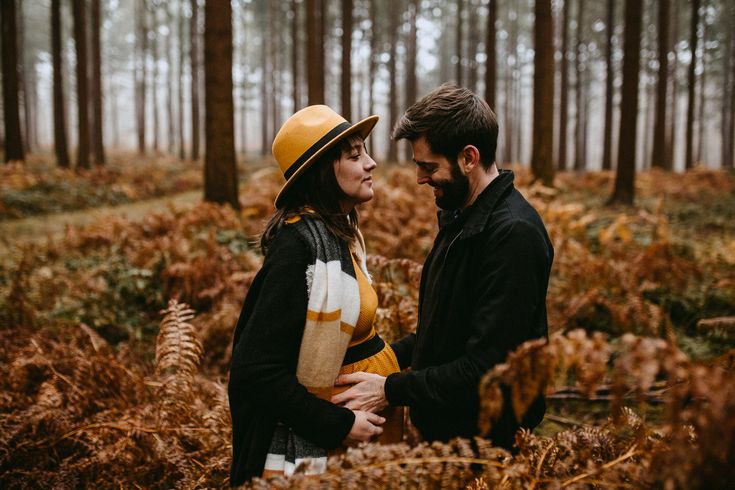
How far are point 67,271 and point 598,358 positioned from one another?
7530mm

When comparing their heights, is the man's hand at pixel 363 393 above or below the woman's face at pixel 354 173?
below

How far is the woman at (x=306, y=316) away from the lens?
6.61 feet

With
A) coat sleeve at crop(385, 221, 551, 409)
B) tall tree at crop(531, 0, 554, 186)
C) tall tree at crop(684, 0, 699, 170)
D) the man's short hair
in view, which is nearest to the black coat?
coat sleeve at crop(385, 221, 551, 409)

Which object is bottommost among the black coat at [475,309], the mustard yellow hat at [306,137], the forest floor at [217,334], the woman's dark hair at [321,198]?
the forest floor at [217,334]

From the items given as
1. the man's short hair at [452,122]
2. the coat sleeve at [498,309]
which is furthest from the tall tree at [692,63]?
the coat sleeve at [498,309]

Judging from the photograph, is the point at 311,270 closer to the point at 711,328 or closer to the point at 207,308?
the point at 207,308

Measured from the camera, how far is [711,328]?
17.1ft

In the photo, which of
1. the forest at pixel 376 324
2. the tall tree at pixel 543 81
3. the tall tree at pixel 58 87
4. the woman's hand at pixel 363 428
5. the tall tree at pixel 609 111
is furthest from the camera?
the tall tree at pixel 609 111

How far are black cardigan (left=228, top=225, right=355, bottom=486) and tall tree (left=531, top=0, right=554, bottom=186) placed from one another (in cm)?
1120

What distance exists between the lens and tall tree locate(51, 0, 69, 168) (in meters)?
16.8

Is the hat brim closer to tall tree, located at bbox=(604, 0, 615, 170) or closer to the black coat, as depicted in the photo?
the black coat

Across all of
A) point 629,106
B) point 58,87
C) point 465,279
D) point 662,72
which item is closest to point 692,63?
point 662,72

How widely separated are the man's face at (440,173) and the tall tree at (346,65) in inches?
548

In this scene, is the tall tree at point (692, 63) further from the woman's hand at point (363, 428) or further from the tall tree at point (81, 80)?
the woman's hand at point (363, 428)
